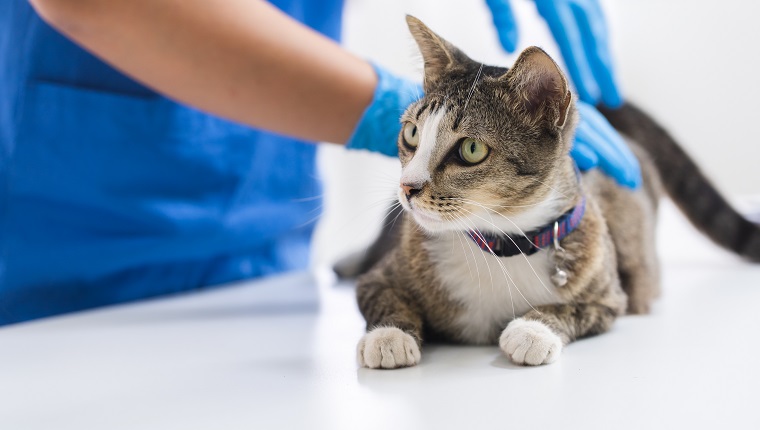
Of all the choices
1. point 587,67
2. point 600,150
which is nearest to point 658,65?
point 587,67

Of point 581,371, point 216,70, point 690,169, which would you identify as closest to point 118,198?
point 216,70

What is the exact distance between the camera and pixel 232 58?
103cm

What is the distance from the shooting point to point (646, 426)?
59cm

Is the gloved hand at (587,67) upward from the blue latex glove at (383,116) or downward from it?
upward

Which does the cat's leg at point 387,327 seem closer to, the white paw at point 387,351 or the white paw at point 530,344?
the white paw at point 387,351

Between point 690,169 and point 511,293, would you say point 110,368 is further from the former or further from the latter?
point 690,169

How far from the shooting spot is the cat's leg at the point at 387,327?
32.0 inches

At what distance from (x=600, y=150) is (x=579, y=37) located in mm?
279

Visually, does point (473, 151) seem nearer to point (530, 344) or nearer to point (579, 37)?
point (530, 344)

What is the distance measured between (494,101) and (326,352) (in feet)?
1.35

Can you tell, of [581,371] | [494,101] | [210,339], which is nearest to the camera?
[581,371]

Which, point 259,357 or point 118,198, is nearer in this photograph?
point 259,357

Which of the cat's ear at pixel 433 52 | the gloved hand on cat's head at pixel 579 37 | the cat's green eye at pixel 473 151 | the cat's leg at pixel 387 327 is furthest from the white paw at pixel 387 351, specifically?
the gloved hand on cat's head at pixel 579 37

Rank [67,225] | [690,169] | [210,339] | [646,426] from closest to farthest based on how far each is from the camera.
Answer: [646,426] → [210,339] → [67,225] → [690,169]
